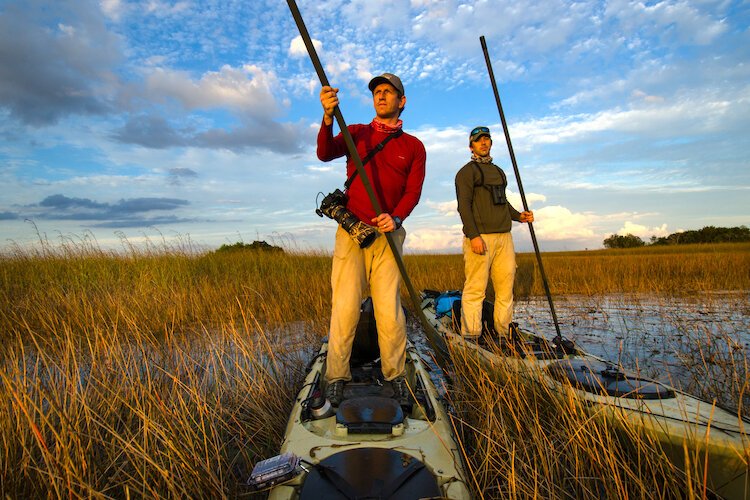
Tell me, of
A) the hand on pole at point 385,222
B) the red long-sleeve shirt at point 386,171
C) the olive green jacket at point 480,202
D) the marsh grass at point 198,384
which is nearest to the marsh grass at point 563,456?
the marsh grass at point 198,384

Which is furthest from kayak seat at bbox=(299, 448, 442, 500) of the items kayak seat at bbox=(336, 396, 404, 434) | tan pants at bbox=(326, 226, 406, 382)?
tan pants at bbox=(326, 226, 406, 382)

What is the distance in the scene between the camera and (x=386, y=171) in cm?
341

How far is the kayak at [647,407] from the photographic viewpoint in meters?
2.16

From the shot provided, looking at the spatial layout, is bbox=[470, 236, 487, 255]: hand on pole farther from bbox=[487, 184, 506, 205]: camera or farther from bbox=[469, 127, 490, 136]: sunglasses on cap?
bbox=[469, 127, 490, 136]: sunglasses on cap

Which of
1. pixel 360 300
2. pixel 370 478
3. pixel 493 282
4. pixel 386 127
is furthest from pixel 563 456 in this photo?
pixel 386 127

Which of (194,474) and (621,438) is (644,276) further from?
(194,474)

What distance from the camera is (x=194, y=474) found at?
225 cm

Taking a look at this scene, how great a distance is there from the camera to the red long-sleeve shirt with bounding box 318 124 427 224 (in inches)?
133

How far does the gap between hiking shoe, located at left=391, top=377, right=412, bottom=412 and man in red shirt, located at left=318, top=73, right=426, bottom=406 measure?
0.01 m

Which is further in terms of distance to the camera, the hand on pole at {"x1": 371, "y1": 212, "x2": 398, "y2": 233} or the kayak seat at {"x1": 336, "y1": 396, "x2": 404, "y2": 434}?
the hand on pole at {"x1": 371, "y1": 212, "x2": 398, "y2": 233}

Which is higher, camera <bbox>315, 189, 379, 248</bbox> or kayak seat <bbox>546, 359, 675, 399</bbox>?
camera <bbox>315, 189, 379, 248</bbox>

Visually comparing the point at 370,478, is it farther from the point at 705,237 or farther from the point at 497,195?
the point at 705,237

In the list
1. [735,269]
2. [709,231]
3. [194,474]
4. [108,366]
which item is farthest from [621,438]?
[709,231]

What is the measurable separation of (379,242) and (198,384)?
2023 mm
